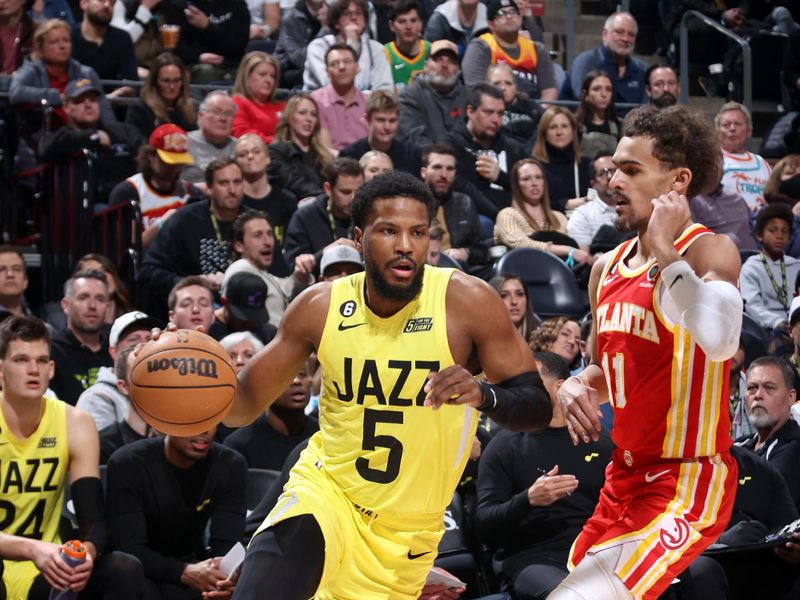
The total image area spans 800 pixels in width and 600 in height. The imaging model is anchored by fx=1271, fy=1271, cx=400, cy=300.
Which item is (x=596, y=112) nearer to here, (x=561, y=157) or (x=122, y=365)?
(x=561, y=157)

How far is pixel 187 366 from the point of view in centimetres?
447

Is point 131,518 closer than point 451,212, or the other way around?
point 131,518

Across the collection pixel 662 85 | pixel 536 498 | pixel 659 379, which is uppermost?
pixel 662 85

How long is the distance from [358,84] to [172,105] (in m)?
1.96

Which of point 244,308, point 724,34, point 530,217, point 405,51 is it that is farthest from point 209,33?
point 724,34

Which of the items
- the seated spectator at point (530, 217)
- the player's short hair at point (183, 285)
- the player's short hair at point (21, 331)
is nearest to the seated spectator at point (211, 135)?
the player's short hair at point (183, 285)

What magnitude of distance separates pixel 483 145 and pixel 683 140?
662cm

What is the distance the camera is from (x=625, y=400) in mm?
4445

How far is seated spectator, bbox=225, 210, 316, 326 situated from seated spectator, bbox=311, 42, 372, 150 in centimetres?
228

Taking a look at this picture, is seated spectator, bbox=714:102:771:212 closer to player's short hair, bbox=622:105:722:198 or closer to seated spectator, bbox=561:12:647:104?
seated spectator, bbox=561:12:647:104

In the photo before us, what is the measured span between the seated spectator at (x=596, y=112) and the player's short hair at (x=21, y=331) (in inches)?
248

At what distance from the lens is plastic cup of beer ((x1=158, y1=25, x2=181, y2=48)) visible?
472 inches

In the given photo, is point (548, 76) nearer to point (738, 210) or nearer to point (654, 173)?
point (738, 210)

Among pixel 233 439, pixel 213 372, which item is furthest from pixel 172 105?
pixel 213 372
